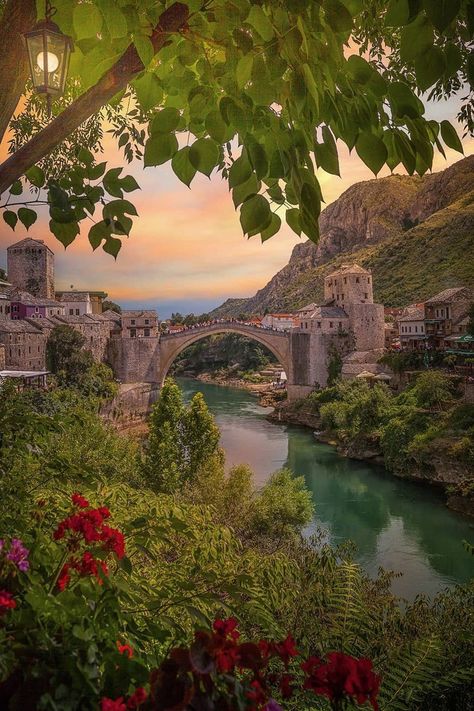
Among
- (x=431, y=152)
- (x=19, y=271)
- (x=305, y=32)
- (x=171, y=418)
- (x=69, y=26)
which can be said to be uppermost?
(x=19, y=271)

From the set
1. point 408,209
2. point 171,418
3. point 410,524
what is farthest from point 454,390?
point 408,209

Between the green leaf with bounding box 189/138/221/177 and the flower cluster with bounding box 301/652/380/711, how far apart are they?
767 mm

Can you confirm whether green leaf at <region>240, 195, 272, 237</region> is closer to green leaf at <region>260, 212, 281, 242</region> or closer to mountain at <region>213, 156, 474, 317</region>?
green leaf at <region>260, 212, 281, 242</region>

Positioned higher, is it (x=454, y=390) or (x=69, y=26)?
(x=69, y=26)

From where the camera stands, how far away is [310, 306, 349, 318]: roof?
27328mm

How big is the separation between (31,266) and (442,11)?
25.8 m

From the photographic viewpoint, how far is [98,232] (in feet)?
3.67

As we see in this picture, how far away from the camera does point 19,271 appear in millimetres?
24328

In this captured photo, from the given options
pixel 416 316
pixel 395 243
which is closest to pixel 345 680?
pixel 416 316

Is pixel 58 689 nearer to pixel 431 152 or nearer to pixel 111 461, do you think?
pixel 431 152

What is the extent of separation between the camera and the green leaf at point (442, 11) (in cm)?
64

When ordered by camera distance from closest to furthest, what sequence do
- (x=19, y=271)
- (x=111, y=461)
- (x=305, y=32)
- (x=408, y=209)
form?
(x=305, y=32)
(x=111, y=461)
(x=19, y=271)
(x=408, y=209)

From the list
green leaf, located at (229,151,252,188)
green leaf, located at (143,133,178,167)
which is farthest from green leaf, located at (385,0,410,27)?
green leaf, located at (143,133,178,167)

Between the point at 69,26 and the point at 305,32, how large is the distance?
1.65ft
